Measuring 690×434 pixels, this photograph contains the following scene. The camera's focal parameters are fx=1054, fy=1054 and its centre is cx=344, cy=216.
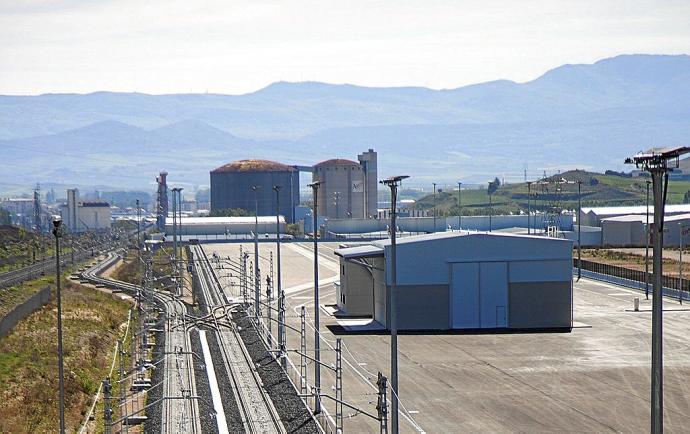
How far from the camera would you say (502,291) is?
46531 millimetres

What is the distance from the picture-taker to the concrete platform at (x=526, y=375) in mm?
28328

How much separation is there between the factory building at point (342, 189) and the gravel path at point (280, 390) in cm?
10341

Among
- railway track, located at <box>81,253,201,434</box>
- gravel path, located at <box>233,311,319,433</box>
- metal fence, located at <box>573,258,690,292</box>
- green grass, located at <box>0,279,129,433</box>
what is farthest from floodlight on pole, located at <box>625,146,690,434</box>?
metal fence, located at <box>573,258,690,292</box>

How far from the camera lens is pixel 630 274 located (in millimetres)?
68312

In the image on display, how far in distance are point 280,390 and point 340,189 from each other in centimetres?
12020

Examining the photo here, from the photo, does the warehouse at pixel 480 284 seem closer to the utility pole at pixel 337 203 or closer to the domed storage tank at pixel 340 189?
the utility pole at pixel 337 203

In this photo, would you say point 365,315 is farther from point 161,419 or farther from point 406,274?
point 161,419

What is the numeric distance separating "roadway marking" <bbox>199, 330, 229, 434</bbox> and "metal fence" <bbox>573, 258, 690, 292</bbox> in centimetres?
2666

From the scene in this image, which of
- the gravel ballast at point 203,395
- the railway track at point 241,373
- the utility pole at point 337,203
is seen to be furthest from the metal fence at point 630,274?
the utility pole at point 337,203

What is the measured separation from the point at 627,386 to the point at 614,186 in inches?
6243

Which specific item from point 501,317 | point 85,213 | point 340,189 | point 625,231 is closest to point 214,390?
point 501,317

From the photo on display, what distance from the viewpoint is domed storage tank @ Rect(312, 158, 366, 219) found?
497 ft

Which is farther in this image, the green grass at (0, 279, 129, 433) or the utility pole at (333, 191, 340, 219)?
the utility pole at (333, 191, 340, 219)

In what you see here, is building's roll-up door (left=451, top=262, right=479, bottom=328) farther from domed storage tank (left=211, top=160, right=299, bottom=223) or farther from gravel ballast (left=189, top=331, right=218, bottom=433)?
domed storage tank (left=211, top=160, right=299, bottom=223)
